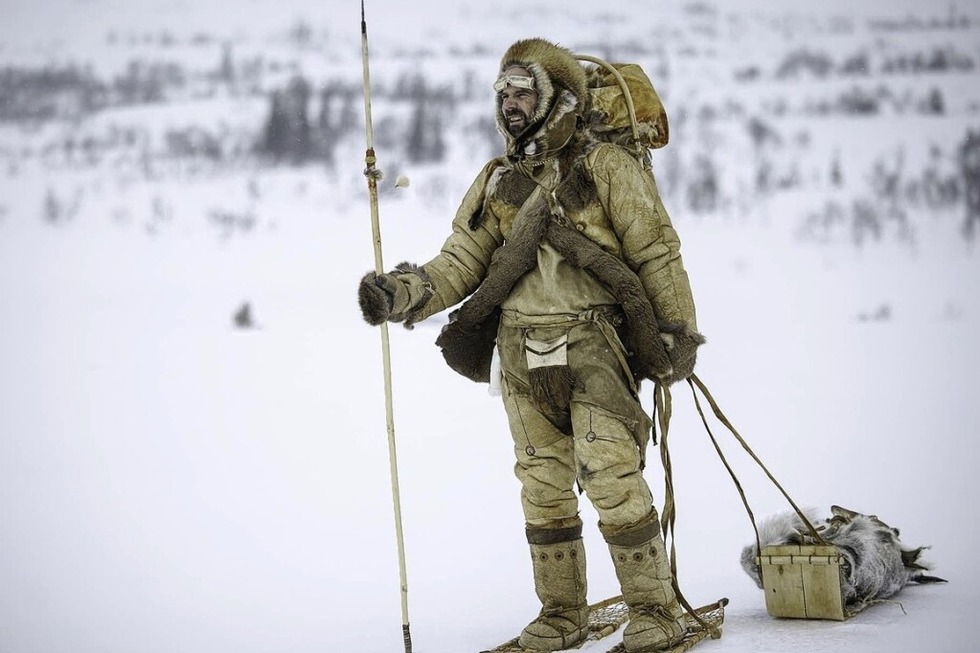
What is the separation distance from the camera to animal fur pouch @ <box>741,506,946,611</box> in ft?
12.1

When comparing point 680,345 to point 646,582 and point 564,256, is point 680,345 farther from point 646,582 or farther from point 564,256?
point 646,582

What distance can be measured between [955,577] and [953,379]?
397cm

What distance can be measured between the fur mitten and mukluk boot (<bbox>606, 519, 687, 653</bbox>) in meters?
0.44

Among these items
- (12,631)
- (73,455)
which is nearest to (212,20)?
(73,455)

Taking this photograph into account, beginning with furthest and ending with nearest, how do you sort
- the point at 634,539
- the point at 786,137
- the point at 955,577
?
the point at 786,137, the point at 955,577, the point at 634,539

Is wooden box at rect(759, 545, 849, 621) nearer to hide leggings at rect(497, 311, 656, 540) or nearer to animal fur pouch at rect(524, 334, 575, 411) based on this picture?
hide leggings at rect(497, 311, 656, 540)

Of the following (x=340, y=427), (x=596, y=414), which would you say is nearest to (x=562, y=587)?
(x=596, y=414)

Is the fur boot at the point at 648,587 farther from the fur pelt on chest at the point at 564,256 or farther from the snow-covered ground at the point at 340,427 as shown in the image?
the fur pelt on chest at the point at 564,256

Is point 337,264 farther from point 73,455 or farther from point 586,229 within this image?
point 586,229

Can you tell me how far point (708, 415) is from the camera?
719cm

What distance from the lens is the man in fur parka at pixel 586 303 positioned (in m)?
3.25

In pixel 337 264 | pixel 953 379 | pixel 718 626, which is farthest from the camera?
pixel 337 264

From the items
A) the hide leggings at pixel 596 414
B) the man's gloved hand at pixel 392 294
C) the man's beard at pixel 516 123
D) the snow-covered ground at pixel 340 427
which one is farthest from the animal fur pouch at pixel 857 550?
the man's beard at pixel 516 123

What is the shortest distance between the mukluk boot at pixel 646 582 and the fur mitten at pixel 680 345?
44 cm
